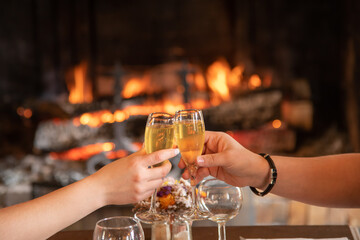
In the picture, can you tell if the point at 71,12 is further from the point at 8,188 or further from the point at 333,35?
the point at 333,35

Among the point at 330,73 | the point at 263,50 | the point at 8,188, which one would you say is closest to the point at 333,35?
the point at 330,73

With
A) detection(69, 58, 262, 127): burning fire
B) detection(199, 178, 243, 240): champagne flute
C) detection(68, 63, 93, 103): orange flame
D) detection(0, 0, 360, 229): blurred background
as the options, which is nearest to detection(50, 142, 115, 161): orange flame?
detection(0, 0, 360, 229): blurred background

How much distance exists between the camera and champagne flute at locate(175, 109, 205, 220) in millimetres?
1091

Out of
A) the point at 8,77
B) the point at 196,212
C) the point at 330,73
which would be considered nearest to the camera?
the point at 196,212

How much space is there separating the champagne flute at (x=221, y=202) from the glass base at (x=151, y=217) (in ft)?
0.40

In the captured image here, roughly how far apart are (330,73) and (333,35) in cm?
29

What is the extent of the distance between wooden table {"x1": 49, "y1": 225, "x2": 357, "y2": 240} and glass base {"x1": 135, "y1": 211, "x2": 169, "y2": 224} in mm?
119

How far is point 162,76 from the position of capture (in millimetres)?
3223

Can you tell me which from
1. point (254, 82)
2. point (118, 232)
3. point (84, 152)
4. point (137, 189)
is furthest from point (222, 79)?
point (118, 232)

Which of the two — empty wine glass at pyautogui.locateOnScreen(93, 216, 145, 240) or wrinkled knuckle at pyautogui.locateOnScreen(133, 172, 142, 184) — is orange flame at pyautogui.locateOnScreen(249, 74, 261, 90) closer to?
wrinkled knuckle at pyautogui.locateOnScreen(133, 172, 142, 184)

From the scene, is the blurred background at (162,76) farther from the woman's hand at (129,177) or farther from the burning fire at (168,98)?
the woman's hand at (129,177)

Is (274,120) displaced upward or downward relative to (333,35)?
downward

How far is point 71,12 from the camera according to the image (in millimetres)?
3225

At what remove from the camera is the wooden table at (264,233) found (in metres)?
1.22
